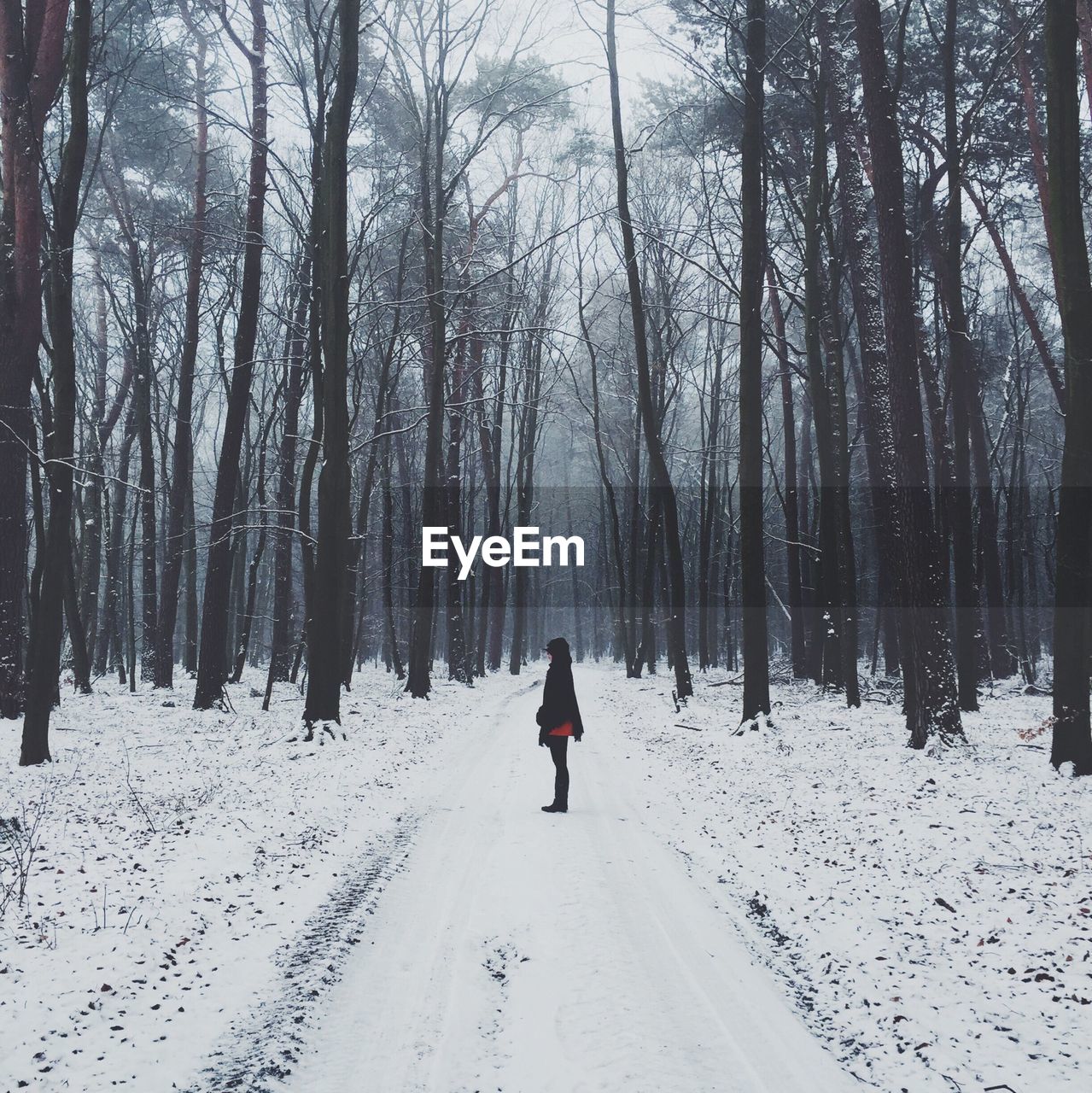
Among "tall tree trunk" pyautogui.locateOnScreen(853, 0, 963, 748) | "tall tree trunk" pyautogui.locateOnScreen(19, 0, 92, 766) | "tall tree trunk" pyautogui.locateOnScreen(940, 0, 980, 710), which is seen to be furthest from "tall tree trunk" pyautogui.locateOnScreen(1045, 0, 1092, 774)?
"tall tree trunk" pyautogui.locateOnScreen(19, 0, 92, 766)

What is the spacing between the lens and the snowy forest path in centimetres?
359

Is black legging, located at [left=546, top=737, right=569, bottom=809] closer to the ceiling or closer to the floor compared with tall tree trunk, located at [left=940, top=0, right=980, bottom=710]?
closer to the floor

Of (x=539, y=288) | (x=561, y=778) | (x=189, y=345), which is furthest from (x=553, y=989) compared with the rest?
(x=539, y=288)

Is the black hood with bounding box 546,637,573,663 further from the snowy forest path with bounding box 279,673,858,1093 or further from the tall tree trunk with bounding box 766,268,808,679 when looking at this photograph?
the tall tree trunk with bounding box 766,268,808,679

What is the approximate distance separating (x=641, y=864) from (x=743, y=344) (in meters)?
11.3

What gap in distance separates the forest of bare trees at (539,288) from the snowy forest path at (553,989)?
6004mm

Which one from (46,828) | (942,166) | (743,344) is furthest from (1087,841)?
(942,166)

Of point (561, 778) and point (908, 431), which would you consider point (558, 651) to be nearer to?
point (561, 778)

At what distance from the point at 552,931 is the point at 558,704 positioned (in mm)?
4256

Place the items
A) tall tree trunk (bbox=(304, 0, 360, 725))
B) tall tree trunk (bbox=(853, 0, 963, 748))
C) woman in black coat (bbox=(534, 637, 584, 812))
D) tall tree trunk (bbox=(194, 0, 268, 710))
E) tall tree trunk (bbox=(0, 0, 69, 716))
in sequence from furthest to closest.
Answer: tall tree trunk (bbox=(194, 0, 268, 710)) < tall tree trunk (bbox=(304, 0, 360, 725)) < tall tree trunk (bbox=(0, 0, 69, 716)) < tall tree trunk (bbox=(853, 0, 963, 748)) < woman in black coat (bbox=(534, 637, 584, 812))

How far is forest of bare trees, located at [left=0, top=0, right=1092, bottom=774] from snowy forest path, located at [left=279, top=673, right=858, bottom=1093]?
236 inches

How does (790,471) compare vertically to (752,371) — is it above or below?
below

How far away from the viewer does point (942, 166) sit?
17156 mm

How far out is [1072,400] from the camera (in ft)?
28.0
